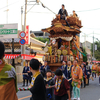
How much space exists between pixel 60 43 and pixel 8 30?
777 cm

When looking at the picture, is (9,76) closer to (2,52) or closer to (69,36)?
(2,52)

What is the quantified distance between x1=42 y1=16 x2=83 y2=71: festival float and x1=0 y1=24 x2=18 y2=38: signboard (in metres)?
6.24

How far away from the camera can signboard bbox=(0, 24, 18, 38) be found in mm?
20703

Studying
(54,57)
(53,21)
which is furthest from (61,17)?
(54,57)

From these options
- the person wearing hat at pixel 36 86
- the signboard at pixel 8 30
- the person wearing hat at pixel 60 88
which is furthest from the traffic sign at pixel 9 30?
the person wearing hat at pixel 36 86

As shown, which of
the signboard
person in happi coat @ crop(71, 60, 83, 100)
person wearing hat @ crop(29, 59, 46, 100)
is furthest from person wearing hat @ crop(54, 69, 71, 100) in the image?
the signboard

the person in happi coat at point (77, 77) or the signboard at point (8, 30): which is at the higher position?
the signboard at point (8, 30)

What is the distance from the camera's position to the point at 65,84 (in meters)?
5.75

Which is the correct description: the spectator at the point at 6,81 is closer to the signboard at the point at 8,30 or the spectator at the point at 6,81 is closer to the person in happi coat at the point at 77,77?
the person in happi coat at the point at 77,77

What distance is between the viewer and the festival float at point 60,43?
14.3m

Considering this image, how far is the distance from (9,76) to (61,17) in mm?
12962

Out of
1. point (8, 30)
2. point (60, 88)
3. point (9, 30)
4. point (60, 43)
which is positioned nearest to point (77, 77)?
point (60, 88)

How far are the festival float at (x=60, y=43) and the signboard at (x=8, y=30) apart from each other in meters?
6.24

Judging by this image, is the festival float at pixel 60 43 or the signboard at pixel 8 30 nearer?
the festival float at pixel 60 43
